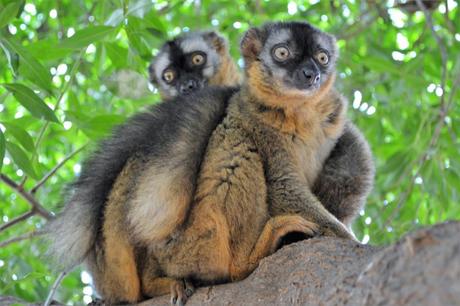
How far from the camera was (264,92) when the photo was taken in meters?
5.79

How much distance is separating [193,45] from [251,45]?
236cm

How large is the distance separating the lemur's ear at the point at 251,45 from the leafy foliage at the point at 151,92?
0.79m

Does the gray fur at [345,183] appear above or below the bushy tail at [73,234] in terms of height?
below

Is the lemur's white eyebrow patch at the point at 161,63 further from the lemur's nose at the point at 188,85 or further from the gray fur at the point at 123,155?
the gray fur at the point at 123,155

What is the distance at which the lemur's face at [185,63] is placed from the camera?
8.23m

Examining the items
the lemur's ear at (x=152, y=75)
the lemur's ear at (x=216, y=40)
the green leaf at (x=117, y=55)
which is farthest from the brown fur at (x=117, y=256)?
the lemur's ear at (x=216, y=40)

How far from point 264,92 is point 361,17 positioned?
12.1 feet

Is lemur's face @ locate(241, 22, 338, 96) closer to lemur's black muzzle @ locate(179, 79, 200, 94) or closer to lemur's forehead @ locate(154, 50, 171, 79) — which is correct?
lemur's black muzzle @ locate(179, 79, 200, 94)

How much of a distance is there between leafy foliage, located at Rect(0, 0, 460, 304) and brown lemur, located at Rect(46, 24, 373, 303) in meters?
0.50

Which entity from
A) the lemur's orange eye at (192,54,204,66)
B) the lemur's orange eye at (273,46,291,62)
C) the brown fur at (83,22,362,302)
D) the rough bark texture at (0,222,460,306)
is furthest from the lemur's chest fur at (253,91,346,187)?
the lemur's orange eye at (192,54,204,66)

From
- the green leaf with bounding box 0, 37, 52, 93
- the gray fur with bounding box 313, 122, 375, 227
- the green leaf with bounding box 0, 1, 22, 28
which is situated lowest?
the gray fur with bounding box 313, 122, 375, 227

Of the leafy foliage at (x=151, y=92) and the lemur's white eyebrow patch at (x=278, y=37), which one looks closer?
the leafy foliage at (x=151, y=92)

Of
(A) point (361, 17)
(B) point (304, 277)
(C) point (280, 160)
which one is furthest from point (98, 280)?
(A) point (361, 17)

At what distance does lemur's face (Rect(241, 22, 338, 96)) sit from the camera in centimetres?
574
